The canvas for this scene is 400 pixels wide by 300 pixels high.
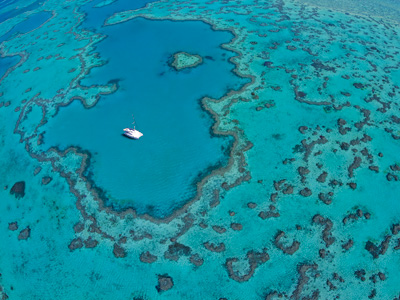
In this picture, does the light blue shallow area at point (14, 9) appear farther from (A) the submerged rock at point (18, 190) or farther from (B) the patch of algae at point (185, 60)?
(A) the submerged rock at point (18, 190)

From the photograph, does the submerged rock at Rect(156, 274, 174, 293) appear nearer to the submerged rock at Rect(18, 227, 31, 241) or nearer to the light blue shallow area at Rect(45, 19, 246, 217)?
the light blue shallow area at Rect(45, 19, 246, 217)

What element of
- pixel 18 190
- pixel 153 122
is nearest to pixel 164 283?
pixel 18 190

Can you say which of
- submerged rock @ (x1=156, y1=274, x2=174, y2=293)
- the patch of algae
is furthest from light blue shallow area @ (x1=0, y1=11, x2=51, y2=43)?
submerged rock @ (x1=156, y1=274, x2=174, y2=293)

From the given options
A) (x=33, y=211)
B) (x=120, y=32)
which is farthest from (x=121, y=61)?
(x=33, y=211)

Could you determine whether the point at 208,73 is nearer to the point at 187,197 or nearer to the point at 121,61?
the point at 121,61

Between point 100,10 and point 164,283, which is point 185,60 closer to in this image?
point 164,283
